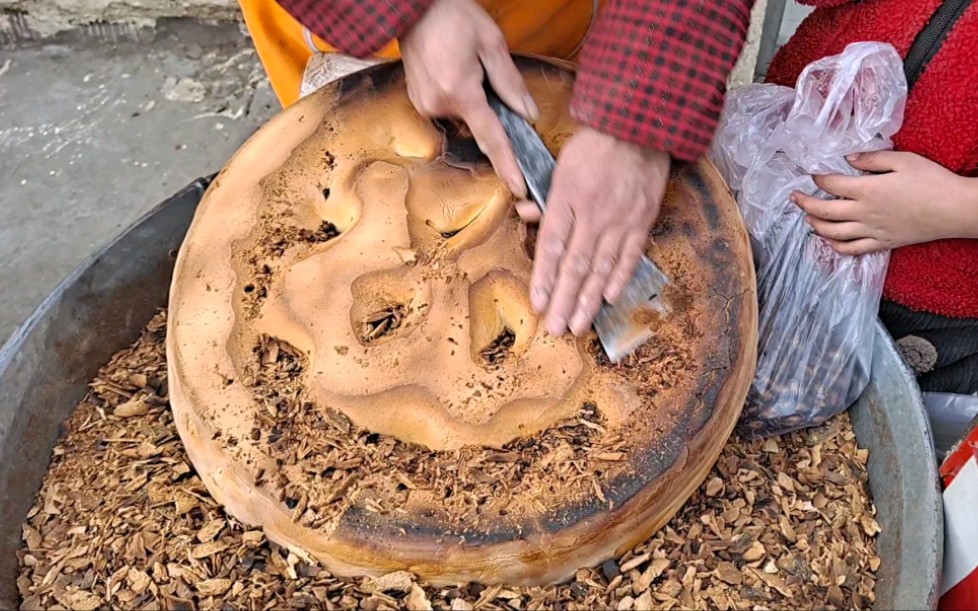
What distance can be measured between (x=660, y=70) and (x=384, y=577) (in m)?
0.58

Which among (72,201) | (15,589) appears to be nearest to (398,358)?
(15,589)

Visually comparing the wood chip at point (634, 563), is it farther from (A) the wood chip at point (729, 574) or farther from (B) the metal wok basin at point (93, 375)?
(B) the metal wok basin at point (93, 375)

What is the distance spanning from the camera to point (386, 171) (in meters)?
1.08

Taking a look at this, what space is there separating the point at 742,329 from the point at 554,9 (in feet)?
1.98

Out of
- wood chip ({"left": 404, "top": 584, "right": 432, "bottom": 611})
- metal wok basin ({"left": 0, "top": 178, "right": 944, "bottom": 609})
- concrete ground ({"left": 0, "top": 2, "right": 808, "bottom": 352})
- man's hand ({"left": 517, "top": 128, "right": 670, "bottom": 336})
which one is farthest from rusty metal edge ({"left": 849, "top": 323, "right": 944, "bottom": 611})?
concrete ground ({"left": 0, "top": 2, "right": 808, "bottom": 352})

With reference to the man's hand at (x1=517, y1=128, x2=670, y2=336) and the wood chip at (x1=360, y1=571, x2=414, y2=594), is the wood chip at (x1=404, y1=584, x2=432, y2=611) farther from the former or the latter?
the man's hand at (x1=517, y1=128, x2=670, y2=336)

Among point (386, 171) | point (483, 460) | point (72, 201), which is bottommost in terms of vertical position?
point (72, 201)

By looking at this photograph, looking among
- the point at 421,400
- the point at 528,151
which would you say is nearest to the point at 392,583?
the point at 421,400

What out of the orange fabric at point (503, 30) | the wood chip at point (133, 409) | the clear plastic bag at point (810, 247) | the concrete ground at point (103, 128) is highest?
the orange fabric at point (503, 30)

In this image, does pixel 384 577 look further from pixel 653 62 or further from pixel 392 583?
pixel 653 62

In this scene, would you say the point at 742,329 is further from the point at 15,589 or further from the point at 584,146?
the point at 15,589

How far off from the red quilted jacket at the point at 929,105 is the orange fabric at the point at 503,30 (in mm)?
324

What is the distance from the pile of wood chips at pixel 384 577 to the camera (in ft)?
3.03

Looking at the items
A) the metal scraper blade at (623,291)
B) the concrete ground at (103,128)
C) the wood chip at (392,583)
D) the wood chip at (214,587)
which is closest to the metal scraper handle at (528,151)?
the metal scraper blade at (623,291)
